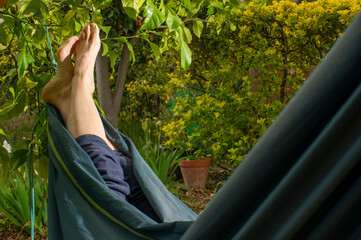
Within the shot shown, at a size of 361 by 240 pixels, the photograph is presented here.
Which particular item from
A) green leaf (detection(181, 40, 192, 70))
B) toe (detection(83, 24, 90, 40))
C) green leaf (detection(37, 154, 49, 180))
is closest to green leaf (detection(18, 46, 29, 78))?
toe (detection(83, 24, 90, 40))

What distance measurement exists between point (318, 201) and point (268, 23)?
3.82 metres

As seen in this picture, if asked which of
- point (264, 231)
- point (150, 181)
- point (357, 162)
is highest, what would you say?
point (357, 162)

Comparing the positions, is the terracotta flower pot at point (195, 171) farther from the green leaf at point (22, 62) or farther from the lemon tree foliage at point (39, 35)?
the green leaf at point (22, 62)

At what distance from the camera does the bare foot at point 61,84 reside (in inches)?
69.4

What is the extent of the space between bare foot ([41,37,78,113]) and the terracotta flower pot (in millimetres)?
2317

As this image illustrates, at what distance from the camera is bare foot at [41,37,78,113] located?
5.79 ft

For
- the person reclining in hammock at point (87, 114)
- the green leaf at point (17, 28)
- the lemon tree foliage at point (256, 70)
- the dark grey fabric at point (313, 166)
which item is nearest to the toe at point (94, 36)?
the person reclining in hammock at point (87, 114)

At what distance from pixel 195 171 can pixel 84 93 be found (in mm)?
2409

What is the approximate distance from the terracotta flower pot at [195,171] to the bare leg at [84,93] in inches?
87.9

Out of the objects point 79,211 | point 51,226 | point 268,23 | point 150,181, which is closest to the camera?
point 79,211

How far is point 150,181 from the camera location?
165 cm

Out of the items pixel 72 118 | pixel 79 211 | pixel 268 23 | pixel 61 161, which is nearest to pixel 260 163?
pixel 79 211

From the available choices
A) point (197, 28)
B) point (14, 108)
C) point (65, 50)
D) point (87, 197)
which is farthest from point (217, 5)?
point (87, 197)

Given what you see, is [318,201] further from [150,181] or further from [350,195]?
[150,181]
